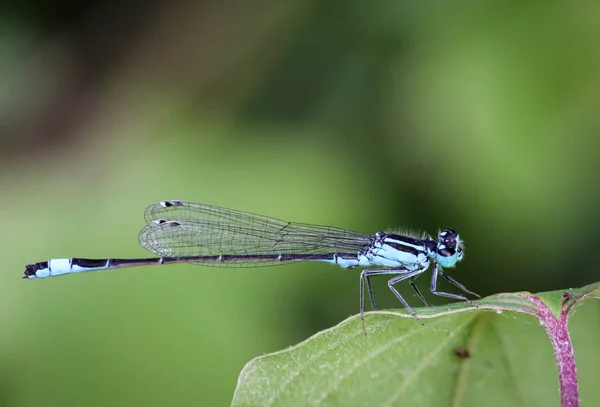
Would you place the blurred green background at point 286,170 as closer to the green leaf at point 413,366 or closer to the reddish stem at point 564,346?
the green leaf at point 413,366

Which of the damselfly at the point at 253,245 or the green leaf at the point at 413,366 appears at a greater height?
the damselfly at the point at 253,245

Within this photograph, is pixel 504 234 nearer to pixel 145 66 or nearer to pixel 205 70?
pixel 205 70

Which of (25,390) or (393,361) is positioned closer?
(393,361)

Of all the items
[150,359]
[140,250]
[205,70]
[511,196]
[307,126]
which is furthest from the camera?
[205,70]

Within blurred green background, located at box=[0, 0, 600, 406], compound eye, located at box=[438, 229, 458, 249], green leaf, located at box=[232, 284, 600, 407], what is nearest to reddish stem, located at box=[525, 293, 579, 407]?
green leaf, located at box=[232, 284, 600, 407]

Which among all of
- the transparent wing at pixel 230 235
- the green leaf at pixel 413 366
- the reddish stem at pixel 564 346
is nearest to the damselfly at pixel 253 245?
the transparent wing at pixel 230 235

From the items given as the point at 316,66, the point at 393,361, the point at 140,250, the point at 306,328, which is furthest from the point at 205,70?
the point at 393,361

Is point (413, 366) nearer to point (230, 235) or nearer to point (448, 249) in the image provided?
point (448, 249)
